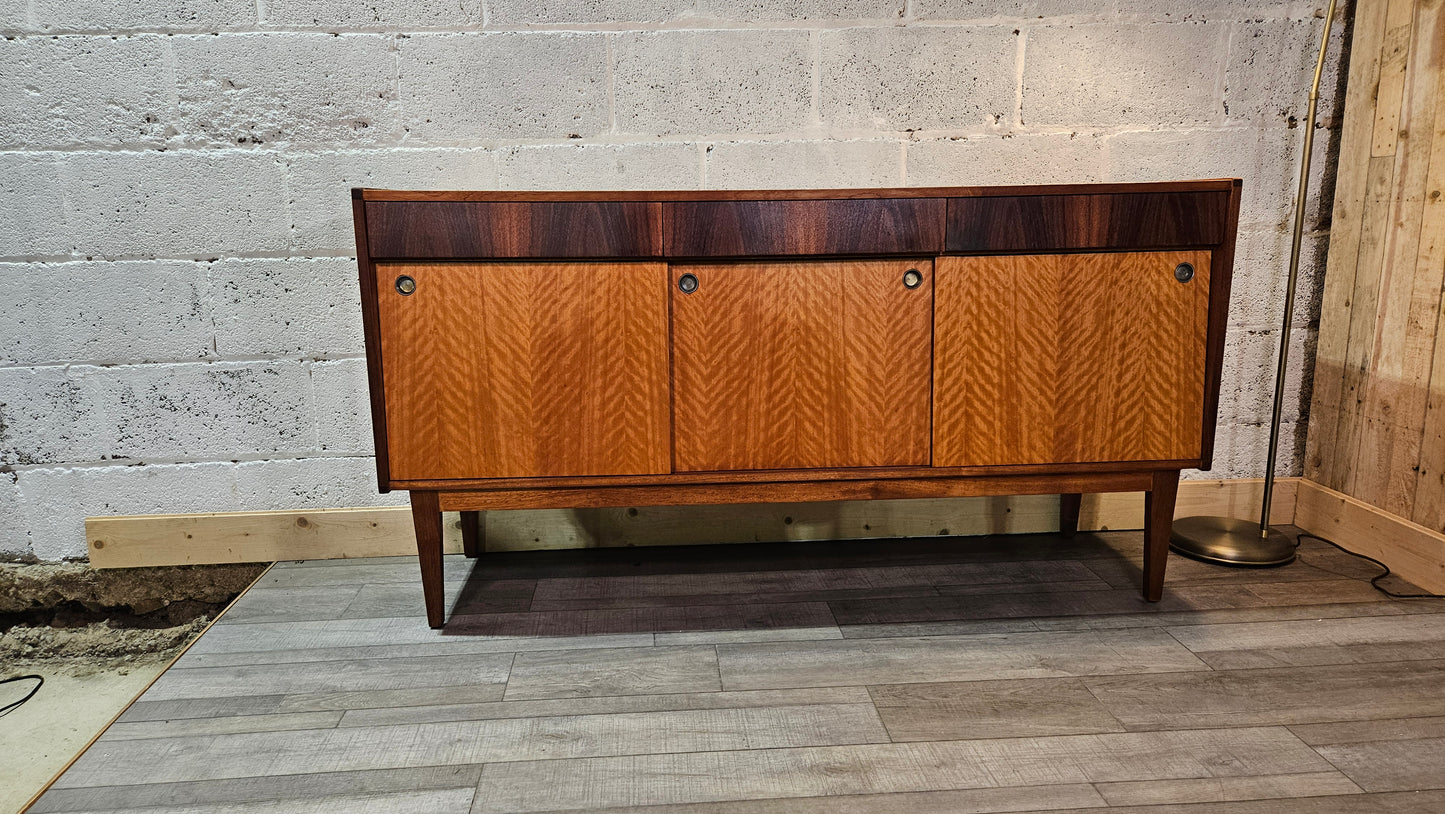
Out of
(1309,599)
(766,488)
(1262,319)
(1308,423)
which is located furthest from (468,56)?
(1308,423)

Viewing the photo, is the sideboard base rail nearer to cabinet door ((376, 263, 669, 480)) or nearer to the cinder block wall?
cabinet door ((376, 263, 669, 480))

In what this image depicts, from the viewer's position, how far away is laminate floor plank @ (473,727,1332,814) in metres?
1.16

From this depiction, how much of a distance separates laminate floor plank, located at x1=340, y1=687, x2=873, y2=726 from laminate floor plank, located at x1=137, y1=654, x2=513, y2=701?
0.09m

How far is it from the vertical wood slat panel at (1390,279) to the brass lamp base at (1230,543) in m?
0.26

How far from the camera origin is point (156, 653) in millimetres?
2113

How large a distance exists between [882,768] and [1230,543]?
4.29 feet

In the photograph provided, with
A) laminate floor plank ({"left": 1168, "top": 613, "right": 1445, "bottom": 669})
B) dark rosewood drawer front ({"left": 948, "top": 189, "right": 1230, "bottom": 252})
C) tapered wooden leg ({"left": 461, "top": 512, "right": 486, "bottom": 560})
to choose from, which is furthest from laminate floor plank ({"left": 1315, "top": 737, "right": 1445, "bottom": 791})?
tapered wooden leg ({"left": 461, "top": 512, "right": 486, "bottom": 560})

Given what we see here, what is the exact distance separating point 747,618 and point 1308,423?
1.66 metres

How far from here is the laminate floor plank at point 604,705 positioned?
4.51 ft

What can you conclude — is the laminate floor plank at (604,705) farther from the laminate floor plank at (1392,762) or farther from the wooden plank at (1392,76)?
the wooden plank at (1392,76)

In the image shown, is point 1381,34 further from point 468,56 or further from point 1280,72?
point 468,56

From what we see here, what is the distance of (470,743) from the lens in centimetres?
130

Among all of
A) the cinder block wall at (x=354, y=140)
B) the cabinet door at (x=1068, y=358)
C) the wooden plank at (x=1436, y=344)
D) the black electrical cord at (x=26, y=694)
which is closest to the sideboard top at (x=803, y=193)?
the cabinet door at (x=1068, y=358)

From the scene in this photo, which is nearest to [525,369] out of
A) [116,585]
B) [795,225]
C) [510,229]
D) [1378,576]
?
[510,229]
